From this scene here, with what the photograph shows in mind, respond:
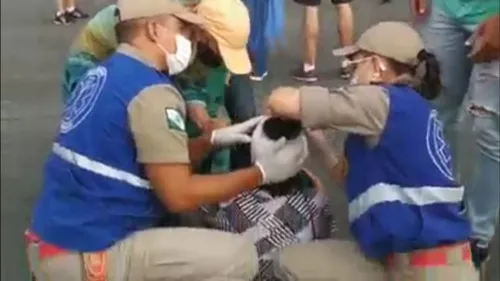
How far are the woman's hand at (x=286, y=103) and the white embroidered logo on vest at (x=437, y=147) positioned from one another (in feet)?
1.07

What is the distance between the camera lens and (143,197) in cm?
310

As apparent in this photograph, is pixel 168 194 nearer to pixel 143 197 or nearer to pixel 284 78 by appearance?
pixel 143 197

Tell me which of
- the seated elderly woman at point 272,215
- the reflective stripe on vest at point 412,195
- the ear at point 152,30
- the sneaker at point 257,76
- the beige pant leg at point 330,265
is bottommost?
the beige pant leg at point 330,265

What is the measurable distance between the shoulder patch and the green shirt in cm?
93

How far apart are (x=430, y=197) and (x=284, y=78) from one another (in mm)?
667

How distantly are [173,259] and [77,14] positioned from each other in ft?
2.85

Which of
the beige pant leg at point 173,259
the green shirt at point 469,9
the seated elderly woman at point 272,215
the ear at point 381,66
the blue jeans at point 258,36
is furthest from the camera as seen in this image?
the blue jeans at point 258,36

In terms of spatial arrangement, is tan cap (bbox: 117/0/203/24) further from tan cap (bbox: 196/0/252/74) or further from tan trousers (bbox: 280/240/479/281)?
tan trousers (bbox: 280/240/479/281)

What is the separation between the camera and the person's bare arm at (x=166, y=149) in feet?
9.74

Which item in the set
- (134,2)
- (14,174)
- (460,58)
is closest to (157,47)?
(134,2)

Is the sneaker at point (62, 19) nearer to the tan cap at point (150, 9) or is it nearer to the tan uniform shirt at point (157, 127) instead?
the tan cap at point (150, 9)

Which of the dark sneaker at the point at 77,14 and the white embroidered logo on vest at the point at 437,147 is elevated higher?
the dark sneaker at the point at 77,14

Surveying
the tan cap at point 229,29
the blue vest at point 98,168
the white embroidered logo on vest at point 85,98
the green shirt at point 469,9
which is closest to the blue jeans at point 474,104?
the green shirt at point 469,9

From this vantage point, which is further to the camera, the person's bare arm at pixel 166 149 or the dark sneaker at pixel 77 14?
the dark sneaker at pixel 77 14
